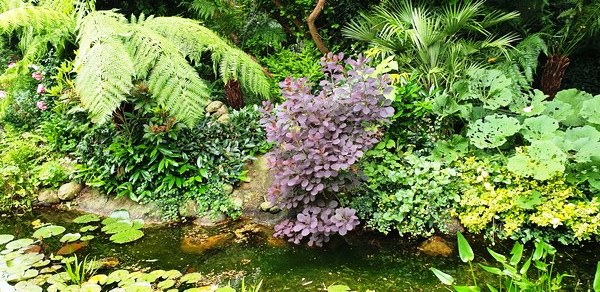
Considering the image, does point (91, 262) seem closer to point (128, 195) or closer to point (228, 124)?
point (128, 195)

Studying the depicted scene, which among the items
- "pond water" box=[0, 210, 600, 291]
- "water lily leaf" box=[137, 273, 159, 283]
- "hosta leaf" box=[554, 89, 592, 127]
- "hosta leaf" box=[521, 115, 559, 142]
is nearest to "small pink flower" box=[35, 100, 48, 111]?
"pond water" box=[0, 210, 600, 291]

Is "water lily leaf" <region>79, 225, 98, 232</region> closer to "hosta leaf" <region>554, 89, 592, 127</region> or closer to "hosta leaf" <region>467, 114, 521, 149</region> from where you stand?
"hosta leaf" <region>467, 114, 521, 149</region>

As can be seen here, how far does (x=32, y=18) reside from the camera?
9.89 feet

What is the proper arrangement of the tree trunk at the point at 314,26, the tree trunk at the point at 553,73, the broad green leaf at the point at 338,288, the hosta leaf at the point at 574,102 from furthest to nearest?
1. the tree trunk at the point at 314,26
2. the tree trunk at the point at 553,73
3. the hosta leaf at the point at 574,102
4. the broad green leaf at the point at 338,288

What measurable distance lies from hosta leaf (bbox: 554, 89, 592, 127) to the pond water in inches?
38.9

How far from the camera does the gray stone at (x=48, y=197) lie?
3.66 metres

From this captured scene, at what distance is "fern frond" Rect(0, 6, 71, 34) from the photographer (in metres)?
2.88

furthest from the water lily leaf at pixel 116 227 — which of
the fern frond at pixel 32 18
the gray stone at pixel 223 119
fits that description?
the fern frond at pixel 32 18

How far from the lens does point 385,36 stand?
4.09 metres

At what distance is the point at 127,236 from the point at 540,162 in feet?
9.31

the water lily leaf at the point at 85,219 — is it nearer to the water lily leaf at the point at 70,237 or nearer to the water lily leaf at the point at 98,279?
the water lily leaf at the point at 70,237

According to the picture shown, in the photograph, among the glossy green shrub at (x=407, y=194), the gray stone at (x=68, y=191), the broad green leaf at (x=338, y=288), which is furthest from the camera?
the gray stone at (x=68, y=191)

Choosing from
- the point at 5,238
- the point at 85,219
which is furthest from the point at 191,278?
the point at 5,238

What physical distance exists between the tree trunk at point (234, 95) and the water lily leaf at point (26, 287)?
2.31 m
